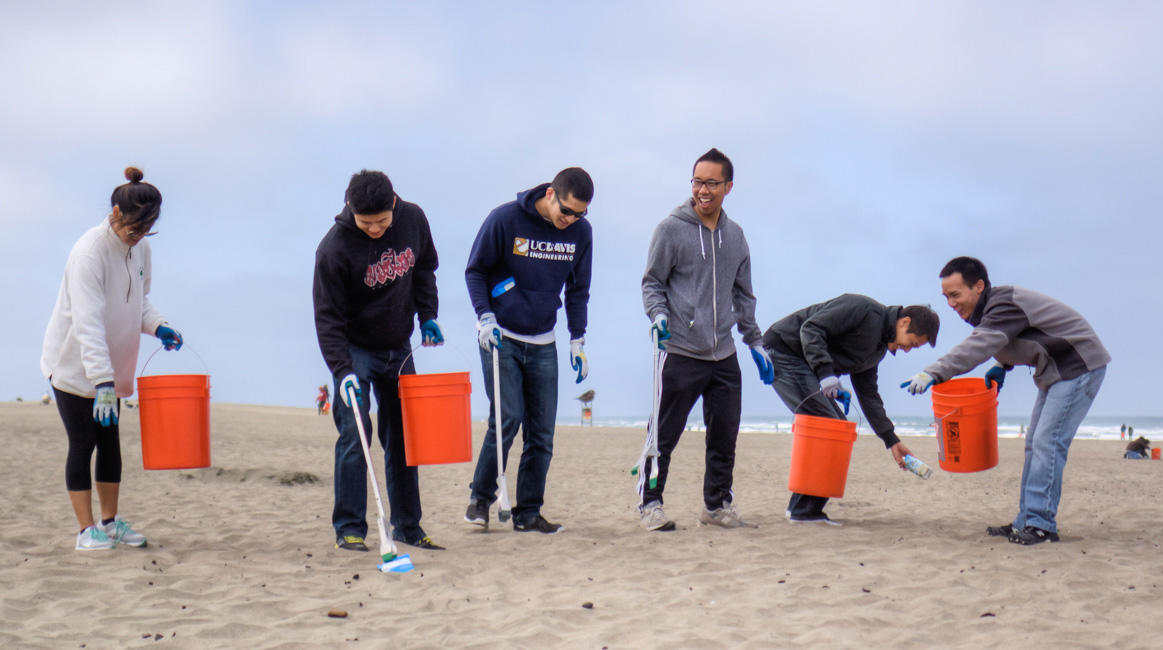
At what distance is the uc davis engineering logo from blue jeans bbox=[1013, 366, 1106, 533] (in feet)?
9.06

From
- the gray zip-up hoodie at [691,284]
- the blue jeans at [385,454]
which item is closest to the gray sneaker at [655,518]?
the gray zip-up hoodie at [691,284]

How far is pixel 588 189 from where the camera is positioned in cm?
447

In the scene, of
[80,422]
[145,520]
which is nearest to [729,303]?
[80,422]

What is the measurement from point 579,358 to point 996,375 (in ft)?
7.72

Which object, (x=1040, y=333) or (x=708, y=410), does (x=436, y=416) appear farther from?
→ (x=1040, y=333)

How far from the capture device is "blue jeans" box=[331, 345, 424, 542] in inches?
163

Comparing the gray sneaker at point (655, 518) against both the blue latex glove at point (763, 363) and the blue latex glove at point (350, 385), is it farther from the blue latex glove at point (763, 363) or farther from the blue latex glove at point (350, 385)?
the blue latex glove at point (350, 385)

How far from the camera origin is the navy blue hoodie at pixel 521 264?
4668mm

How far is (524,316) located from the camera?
4.66 m

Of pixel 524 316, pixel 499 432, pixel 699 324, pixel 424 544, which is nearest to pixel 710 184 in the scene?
pixel 699 324

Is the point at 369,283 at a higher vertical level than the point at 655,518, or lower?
higher

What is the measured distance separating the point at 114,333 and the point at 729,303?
3.11 meters

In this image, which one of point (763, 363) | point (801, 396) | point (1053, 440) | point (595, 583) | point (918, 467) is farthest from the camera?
point (801, 396)

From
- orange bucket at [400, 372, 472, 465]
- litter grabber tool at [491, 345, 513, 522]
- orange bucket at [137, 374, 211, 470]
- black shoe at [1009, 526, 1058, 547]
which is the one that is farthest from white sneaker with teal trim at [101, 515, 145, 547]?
black shoe at [1009, 526, 1058, 547]
